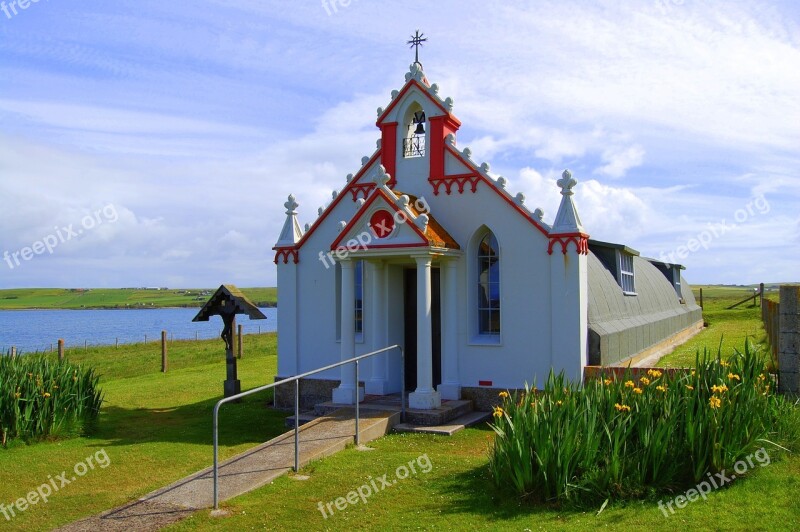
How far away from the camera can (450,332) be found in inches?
572

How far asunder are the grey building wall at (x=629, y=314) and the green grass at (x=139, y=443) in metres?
7.48

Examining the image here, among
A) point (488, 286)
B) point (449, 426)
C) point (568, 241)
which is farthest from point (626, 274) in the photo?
point (449, 426)

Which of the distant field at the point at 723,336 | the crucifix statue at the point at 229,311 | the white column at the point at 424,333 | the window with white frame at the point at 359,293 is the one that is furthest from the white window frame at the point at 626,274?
the crucifix statue at the point at 229,311

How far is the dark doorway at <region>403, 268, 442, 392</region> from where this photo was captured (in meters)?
15.5

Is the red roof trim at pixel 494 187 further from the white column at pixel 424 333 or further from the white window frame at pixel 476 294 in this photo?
the white column at pixel 424 333

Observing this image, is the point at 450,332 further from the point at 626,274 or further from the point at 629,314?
the point at 626,274

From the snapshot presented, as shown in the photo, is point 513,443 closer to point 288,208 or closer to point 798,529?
point 798,529

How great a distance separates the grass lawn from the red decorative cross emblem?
4268 mm

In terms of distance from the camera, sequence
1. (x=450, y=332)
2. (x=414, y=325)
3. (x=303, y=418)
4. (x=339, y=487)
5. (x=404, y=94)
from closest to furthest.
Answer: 1. (x=339, y=487)
2. (x=303, y=418)
3. (x=450, y=332)
4. (x=404, y=94)
5. (x=414, y=325)

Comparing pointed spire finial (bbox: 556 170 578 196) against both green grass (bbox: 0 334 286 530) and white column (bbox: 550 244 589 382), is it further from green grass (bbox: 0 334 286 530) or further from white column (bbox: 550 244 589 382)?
green grass (bbox: 0 334 286 530)

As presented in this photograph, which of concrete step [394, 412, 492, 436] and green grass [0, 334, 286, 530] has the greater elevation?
concrete step [394, 412, 492, 436]

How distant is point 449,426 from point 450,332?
2.41 m

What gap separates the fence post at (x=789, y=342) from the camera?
1022 centimetres

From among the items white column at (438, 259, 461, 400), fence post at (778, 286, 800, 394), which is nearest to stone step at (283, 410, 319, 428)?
white column at (438, 259, 461, 400)
